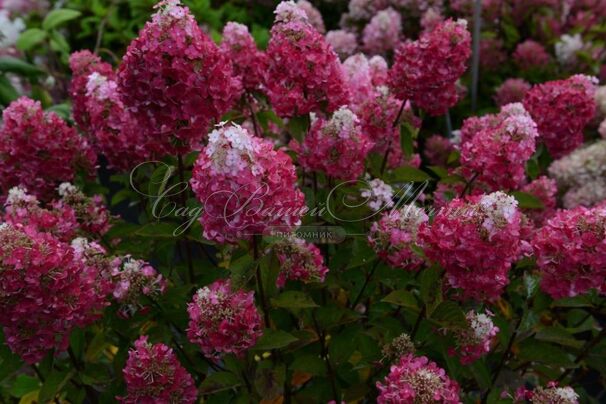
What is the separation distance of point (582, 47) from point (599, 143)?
2.40ft

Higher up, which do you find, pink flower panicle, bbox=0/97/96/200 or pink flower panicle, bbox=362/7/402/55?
pink flower panicle, bbox=0/97/96/200

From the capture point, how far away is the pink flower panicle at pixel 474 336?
1288 millimetres

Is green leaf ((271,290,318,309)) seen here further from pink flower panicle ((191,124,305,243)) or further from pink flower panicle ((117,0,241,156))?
pink flower panicle ((117,0,241,156))

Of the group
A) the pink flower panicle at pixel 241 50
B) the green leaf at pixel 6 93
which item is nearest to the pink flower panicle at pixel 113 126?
the pink flower panicle at pixel 241 50

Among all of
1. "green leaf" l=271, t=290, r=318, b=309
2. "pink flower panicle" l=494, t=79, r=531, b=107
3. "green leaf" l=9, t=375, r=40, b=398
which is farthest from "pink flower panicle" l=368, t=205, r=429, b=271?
"pink flower panicle" l=494, t=79, r=531, b=107

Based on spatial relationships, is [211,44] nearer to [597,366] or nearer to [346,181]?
[346,181]

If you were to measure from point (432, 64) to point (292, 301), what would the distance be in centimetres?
68

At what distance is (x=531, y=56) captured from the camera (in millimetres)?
2980

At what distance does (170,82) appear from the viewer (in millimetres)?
1254

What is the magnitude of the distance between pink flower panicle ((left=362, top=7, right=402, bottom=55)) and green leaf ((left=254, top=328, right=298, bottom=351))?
2.00 meters

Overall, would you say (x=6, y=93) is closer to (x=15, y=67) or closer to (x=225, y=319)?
(x=15, y=67)

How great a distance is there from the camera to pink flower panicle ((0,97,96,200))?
1.56 meters

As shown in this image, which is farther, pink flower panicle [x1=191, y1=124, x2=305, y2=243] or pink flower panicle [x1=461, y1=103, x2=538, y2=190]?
pink flower panicle [x1=461, y1=103, x2=538, y2=190]

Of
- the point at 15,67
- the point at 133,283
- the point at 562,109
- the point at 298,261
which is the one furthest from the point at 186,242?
the point at 15,67
